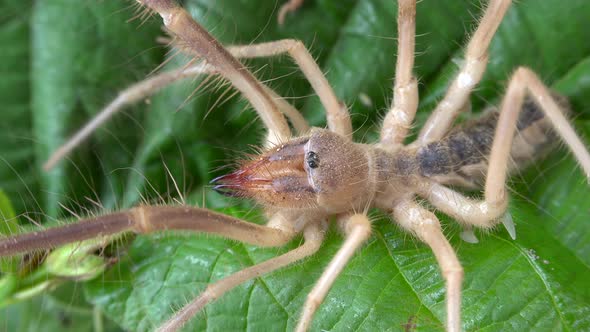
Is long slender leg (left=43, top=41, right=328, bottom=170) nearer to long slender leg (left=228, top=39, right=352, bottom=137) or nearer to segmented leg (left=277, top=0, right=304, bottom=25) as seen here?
long slender leg (left=228, top=39, right=352, bottom=137)

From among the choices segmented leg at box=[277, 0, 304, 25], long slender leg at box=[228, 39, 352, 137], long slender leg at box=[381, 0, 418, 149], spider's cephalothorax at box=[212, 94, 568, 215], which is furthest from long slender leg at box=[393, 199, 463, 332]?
segmented leg at box=[277, 0, 304, 25]

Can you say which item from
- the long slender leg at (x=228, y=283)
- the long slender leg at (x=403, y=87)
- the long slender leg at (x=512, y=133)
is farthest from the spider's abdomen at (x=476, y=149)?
the long slender leg at (x=228, y=283)

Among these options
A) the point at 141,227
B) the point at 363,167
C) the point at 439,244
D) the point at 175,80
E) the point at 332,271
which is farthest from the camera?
the point at 175,80

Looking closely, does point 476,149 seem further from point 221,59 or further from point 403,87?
point 221,59

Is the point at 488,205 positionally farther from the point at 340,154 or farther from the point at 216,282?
the point at 216,282

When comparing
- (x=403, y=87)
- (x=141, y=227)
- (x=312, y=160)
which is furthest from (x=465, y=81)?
(x=141, y=227)
